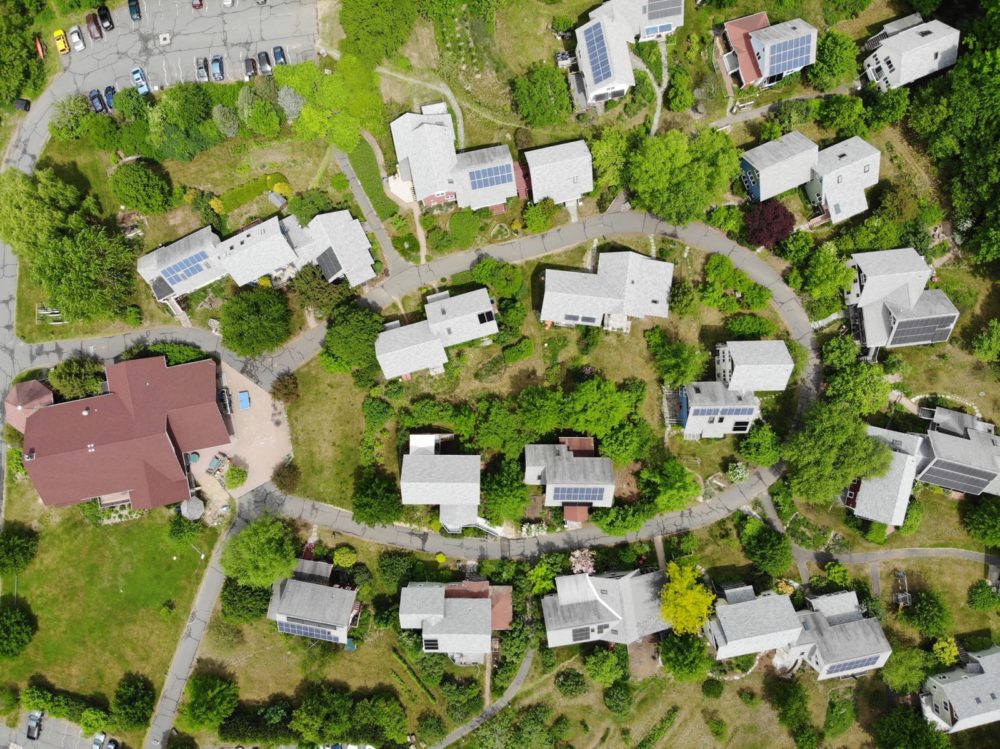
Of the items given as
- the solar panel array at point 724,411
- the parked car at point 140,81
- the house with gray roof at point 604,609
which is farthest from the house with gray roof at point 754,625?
the parked car at point 140,81

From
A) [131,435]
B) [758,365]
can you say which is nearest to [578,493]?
[758,365]

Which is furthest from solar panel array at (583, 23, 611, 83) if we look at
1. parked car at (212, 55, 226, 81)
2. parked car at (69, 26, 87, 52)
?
parked car at (69, 26, 87, 52)

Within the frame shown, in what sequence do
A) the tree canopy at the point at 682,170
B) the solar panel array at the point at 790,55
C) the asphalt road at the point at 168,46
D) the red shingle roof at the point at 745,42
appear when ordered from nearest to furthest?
the tree canopy at the point at 682,170
the solar panel array at the point at 790,55
the red shingle roof at the point at 745,42
the asphalt road at the point at 168,46

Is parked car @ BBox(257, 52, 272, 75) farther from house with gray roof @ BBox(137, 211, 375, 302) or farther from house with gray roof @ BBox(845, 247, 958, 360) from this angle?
house with gray roof @ BBox(845, 247, 958, 360)

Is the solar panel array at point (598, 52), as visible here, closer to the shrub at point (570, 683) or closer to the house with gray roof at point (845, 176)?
the house with gray roof at point (845, 176)

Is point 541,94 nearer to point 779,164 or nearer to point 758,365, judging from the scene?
point 779,164

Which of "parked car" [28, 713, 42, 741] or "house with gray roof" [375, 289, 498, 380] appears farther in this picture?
"parked car" [28, 713, 42, 741]
